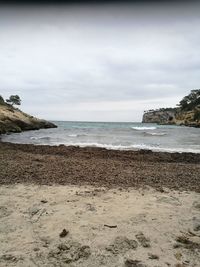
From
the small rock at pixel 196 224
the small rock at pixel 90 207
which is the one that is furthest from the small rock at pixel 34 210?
the small rock at pixel 196 224

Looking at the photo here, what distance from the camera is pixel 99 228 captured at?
5863mm

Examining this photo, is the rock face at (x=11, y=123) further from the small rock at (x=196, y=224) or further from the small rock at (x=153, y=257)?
the small rock at (x=153, y=257)

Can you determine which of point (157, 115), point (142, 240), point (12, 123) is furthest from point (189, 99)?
point (142, 240)

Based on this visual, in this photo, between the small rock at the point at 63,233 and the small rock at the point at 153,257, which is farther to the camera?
the small rock at the point at 63,233

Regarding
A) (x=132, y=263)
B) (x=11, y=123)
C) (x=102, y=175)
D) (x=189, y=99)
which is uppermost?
(x=189, y=99)

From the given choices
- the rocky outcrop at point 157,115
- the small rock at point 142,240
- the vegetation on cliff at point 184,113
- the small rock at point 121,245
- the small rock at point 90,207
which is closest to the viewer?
the small rock at point 121,245

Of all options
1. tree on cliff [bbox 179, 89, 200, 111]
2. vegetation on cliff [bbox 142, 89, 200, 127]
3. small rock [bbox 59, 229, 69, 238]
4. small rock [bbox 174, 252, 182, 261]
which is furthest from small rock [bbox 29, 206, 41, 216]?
tree on cliff [bbox 179, 89, 200, 111]

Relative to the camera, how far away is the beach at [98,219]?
192 inches

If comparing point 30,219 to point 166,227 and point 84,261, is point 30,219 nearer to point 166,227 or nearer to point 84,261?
point 84,261

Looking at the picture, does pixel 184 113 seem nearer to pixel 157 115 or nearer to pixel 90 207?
pixel 157 115

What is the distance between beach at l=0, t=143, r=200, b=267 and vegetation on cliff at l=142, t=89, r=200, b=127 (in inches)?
3314

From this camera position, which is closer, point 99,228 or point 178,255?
point 178,255

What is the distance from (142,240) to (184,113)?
122 metres

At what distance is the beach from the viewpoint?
4.89m
